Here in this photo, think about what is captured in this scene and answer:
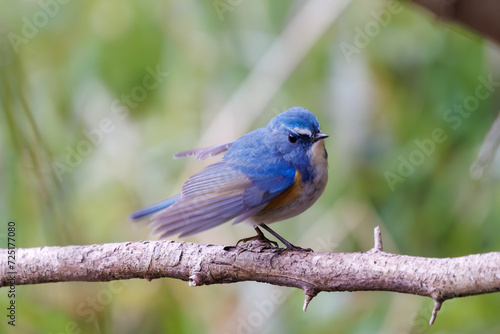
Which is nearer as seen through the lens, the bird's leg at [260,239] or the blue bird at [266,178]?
the blue bird at [266,178]

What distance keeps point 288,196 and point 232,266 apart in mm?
472

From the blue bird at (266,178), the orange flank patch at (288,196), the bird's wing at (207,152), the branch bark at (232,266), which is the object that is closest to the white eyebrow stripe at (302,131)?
the blue bird at (266,178)

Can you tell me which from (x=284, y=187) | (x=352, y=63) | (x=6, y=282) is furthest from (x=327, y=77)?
(x=6, y=282)

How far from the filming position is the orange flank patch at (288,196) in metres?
2.86

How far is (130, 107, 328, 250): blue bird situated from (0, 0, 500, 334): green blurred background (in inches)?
28.4

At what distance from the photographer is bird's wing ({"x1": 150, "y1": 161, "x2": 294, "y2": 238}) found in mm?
2488

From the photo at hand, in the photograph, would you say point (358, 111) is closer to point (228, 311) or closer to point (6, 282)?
point (228, 311)

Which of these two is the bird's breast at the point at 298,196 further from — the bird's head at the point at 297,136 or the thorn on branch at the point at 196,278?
the thorn on branch at the point at 196,278

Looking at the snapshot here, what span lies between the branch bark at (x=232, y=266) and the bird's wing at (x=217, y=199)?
6.0 inches

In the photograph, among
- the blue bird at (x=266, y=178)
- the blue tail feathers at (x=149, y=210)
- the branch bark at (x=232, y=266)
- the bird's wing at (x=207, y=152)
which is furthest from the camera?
the bird's wing at (x=207, y=152)

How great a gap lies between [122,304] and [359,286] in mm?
1911

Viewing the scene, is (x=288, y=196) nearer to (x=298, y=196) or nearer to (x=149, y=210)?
(x=298, y=196)

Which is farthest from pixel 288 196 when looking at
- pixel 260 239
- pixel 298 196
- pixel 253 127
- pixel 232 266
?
pixel 253 127

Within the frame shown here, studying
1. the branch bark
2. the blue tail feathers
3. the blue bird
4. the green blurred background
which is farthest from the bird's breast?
the green blurred background
